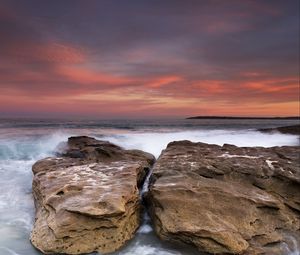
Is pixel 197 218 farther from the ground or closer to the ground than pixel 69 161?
closer to the ground

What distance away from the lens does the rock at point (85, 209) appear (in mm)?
4846

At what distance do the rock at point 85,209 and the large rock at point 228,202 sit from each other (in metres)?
0.54

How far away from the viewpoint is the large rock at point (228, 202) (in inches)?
197

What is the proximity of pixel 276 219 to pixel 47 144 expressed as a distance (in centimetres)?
1101

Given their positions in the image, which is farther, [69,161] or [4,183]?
[4,183]

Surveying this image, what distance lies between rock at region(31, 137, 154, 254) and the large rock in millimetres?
537

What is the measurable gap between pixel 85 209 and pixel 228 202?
2.40 m

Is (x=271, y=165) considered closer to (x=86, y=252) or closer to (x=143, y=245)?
(x=143, y=245)

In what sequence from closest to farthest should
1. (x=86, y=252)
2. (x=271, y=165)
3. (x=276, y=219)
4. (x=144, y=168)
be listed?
(x=86, y=252)
(x=276, y=219)
(x=271, y=165)
(x=144, y=168)

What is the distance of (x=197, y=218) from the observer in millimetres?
5156

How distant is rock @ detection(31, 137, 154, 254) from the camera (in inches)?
191

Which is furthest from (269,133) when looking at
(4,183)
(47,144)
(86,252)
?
(86,252)

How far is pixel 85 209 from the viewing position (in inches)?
192

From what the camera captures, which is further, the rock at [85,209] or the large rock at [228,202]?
the large rock at [228,202]
